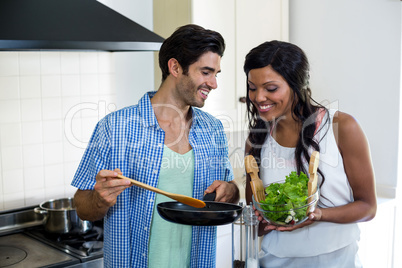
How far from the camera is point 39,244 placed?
197cm

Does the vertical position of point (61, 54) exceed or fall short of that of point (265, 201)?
it exceeds it

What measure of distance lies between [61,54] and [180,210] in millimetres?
1233

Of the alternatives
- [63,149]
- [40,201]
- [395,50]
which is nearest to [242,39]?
[395,50]

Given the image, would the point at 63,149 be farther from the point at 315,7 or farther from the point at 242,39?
the point at 315,7

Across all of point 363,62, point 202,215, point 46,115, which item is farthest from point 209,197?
point 363,62

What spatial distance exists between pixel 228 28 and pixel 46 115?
1.01 m

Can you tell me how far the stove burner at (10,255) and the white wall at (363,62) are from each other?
1.84 metres

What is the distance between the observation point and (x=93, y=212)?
1442mm

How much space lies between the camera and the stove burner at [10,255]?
1.77 metres

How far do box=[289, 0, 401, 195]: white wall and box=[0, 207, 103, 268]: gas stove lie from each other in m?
1.52

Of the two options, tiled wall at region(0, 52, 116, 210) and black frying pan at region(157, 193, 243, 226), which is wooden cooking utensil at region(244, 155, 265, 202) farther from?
tiled wall at region(0, 52, 116, 210)

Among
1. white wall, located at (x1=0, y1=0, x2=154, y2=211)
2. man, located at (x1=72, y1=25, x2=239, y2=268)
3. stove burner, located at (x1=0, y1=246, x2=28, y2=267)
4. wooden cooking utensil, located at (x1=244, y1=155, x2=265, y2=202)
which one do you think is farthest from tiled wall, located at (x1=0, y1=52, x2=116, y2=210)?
wooden cooking utensil, located at (x1=244, y1=155, x2=265, y2=202)

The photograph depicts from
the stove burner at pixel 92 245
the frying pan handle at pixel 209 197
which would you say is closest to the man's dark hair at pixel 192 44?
the frying pan handle at pixel 209 197

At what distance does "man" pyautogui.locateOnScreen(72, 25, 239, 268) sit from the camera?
1.49 meters
